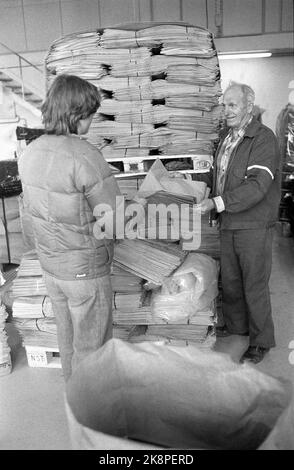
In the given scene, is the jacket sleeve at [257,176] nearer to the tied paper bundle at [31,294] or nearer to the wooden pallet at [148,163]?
the wooden pallet at [148,163]

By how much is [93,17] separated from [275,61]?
3888 millimetres

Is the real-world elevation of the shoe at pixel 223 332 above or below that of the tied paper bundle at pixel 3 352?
below

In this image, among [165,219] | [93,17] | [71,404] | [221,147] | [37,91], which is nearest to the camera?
[71,404]

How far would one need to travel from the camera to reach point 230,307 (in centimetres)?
300

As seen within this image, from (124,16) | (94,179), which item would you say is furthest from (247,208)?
(124,16)

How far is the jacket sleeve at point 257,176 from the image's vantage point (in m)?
2.50

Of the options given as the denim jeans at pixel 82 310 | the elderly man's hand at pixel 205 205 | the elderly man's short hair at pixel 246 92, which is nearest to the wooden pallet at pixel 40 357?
the denim jeans at pixel 82 310

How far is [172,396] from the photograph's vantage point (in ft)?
4.36

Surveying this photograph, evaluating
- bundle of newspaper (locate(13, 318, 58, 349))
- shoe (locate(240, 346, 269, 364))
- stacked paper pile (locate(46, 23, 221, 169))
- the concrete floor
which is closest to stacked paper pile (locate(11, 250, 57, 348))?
bundle of newspaper (locate(13, 318, 58, 349))

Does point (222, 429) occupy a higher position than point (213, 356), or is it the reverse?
point (213, 356)

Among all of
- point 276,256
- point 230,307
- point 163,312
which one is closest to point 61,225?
point 163,312

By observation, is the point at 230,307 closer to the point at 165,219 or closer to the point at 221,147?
Result: the point at 165,219

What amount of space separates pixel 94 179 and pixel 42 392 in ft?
4.65

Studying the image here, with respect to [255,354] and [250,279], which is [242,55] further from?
[255,354]
